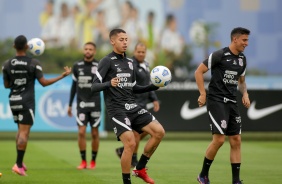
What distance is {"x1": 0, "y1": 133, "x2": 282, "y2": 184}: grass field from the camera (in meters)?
13.9

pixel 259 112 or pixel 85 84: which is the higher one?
pixel 85 84

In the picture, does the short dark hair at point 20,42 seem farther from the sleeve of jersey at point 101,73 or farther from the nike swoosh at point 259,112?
the nike swoosh at point 259,112

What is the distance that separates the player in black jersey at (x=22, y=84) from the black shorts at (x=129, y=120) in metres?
2.79

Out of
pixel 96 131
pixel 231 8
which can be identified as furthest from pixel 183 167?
pixel 231 8

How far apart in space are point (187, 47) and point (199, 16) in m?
2.16

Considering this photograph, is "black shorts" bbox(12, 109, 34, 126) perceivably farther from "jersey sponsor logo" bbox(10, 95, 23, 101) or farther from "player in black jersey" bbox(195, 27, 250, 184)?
"player in black jersey" bbox(195, 27, 250, 184)

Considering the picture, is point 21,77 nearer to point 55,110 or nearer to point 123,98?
point 123,98

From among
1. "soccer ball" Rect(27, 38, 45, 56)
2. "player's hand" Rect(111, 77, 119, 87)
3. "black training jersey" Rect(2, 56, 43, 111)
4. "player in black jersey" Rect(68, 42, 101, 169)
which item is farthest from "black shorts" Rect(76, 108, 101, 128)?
"player's hand" Rect(111, 77, 119, 87)

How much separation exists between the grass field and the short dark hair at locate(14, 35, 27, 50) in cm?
240

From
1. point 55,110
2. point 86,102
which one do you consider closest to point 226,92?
point 86,102

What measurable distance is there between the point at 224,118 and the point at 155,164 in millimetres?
4478

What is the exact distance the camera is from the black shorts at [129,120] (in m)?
12.0

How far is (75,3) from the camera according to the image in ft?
150

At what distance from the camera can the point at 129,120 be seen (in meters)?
12.1
